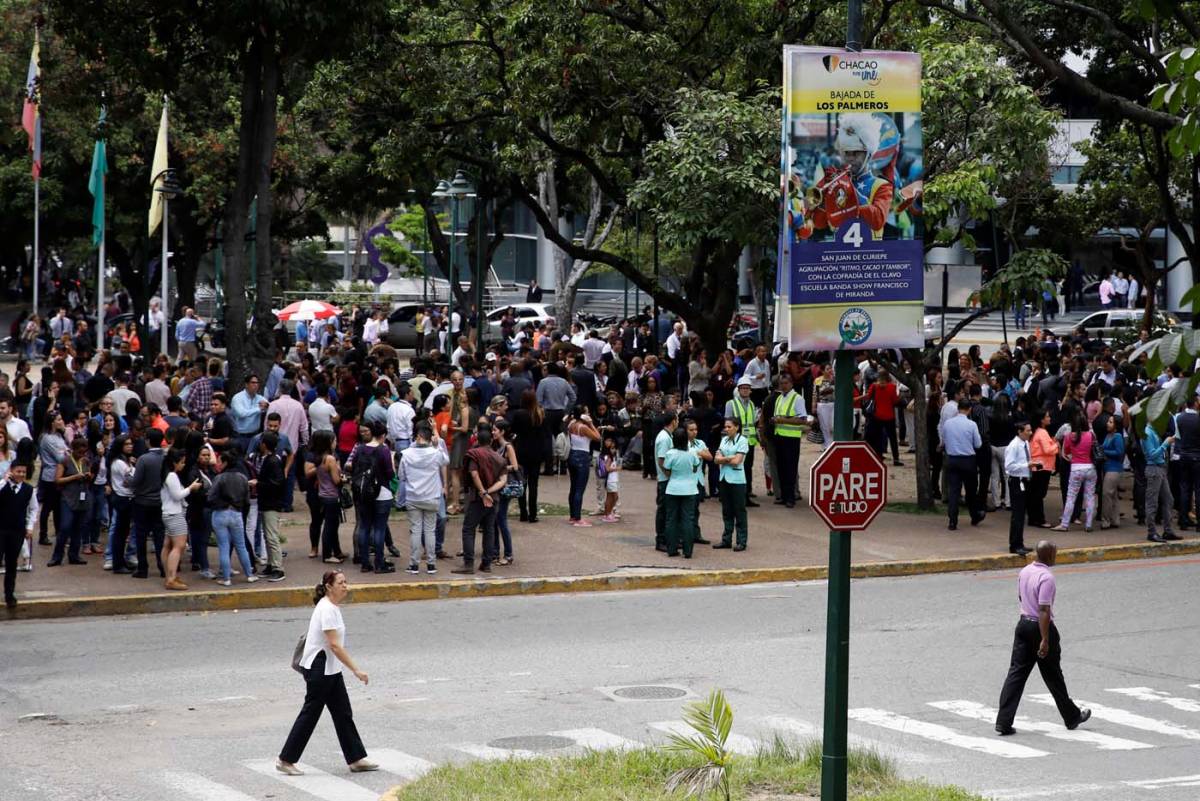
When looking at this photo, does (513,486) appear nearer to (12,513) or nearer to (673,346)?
(12,513)

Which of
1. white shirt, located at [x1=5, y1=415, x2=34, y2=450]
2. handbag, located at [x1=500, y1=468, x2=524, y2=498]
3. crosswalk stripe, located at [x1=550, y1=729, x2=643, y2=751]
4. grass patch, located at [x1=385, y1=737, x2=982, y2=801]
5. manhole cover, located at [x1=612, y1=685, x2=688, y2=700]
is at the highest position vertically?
white shirt, located at [x1=5, y1=415, x2=34, y2=450]

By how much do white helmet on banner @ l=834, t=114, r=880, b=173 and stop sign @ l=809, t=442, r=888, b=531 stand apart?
165cm

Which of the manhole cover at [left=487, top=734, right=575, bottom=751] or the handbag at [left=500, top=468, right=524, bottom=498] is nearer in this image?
the manhole cover at [left=487, top=734, right=575, bottom=751]

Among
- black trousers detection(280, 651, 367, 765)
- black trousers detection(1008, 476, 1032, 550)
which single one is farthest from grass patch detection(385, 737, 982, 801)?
black trousers detection(1008, 476, 1032, 550)

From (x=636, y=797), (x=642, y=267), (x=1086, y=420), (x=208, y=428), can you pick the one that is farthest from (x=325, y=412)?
(x=642, y=267)

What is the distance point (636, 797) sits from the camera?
948cm

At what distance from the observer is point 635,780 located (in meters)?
9.84

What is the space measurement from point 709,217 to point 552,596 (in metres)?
6.92

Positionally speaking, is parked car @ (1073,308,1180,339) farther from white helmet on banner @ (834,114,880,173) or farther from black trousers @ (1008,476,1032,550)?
white helmet on banner @ (834,114,880,173)

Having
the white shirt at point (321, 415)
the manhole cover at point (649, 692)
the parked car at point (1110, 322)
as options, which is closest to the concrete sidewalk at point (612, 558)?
the white shirt at point (321, 415)

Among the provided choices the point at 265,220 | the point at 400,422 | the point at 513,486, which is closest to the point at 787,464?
the point at 513,486

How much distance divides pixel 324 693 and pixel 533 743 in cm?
169

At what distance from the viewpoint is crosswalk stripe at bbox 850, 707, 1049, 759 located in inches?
448

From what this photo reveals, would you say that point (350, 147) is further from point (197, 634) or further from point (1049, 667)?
point (1049, 667)
